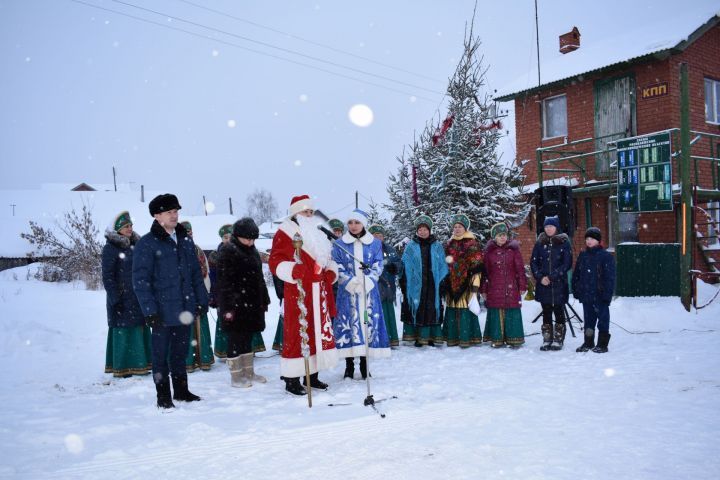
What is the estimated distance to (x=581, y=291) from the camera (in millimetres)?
7098

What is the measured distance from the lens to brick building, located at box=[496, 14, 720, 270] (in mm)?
13633

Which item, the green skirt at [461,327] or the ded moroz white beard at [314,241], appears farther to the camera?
the green skirt at [461,327]

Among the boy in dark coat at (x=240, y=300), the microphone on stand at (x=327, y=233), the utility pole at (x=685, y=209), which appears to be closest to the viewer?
the microphone on stand at (x=327, y=233)

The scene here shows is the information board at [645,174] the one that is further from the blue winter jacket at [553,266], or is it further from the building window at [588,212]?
the blue winter jacket at [553,266]

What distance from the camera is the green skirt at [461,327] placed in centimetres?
763

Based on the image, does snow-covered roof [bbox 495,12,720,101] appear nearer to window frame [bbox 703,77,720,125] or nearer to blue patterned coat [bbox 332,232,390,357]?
window frame [bbox 703,77,720,125]

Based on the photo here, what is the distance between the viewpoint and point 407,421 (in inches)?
168

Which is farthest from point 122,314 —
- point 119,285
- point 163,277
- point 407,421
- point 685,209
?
point 685,209

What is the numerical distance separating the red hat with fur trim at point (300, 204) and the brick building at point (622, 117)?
29.7 ft

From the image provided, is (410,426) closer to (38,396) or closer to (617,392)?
(617,392)

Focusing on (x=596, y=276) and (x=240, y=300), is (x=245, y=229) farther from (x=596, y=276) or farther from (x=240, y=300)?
(x=596, y=276)

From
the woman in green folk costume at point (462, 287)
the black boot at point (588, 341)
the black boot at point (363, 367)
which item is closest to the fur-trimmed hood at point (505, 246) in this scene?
the woman in green folk costume at point (462, 287)

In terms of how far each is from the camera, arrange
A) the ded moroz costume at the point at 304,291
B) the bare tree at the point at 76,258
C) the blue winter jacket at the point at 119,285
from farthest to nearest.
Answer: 1. the bare tree at the point at 76,258
2. the blue winter jacket at the point at 119,285
3. the ded moroz costume at the point at 304,291

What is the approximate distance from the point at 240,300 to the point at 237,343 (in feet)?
1.59
